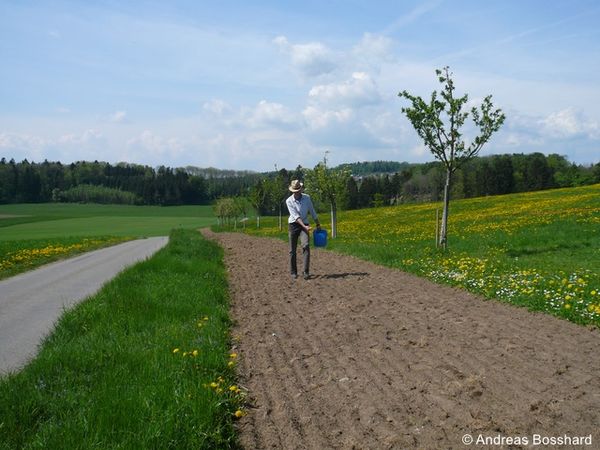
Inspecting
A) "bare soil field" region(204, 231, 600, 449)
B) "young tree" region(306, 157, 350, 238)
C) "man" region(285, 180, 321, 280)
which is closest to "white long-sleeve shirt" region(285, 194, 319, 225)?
"man" region(285, 180, 321, 280)

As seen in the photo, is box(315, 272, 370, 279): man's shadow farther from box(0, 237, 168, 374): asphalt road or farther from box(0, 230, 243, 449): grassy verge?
box(0, 237, 168, 374): asphalt road

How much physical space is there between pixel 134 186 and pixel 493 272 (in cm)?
13424

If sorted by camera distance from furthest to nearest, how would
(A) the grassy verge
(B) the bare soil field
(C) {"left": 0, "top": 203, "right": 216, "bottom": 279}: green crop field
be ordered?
(C) {"left": 0, "top": 203, "right": 216, "bottom": 279}: green crop field < (B) the bare soil field < (A) the grassy verge

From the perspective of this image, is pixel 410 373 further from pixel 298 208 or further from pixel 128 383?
pixel 298 208

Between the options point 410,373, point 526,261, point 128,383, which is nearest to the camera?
point 128,383

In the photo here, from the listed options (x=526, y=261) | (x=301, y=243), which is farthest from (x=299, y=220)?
(x=526, y=261)

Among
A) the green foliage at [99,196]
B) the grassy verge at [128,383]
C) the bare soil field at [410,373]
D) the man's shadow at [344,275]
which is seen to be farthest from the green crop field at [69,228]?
the green foliage at [99,196]

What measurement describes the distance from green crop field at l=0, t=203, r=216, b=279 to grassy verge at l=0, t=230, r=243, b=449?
11491mm

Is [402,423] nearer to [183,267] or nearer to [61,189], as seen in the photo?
[183,267]

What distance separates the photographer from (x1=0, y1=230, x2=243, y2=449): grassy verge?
3777mm

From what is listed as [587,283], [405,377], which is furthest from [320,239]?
[405,377]

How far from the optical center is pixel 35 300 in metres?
11.0

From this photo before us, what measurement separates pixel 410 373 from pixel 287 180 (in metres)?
66.5

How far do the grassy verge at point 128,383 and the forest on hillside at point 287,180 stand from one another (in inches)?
2259
